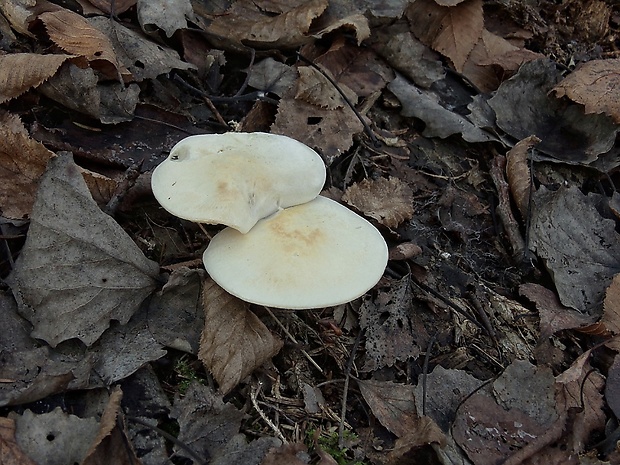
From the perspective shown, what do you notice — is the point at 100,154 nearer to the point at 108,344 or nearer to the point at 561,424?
the point at 108,344

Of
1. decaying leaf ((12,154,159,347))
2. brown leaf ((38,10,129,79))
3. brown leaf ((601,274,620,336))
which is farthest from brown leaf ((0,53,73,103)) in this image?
brown leaf ((601,274,620,336))

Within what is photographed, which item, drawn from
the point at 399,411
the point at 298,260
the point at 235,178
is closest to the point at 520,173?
the point at 399,411

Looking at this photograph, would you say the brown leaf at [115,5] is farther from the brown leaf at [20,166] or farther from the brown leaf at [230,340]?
the brown leaf at [230,340]

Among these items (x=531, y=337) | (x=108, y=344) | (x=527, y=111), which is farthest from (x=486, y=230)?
(x=108, y=344)

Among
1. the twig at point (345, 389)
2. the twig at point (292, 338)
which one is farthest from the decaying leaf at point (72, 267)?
the twig at point (345, 389)

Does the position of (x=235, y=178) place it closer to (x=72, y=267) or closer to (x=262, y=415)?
(x=72, y=267)
